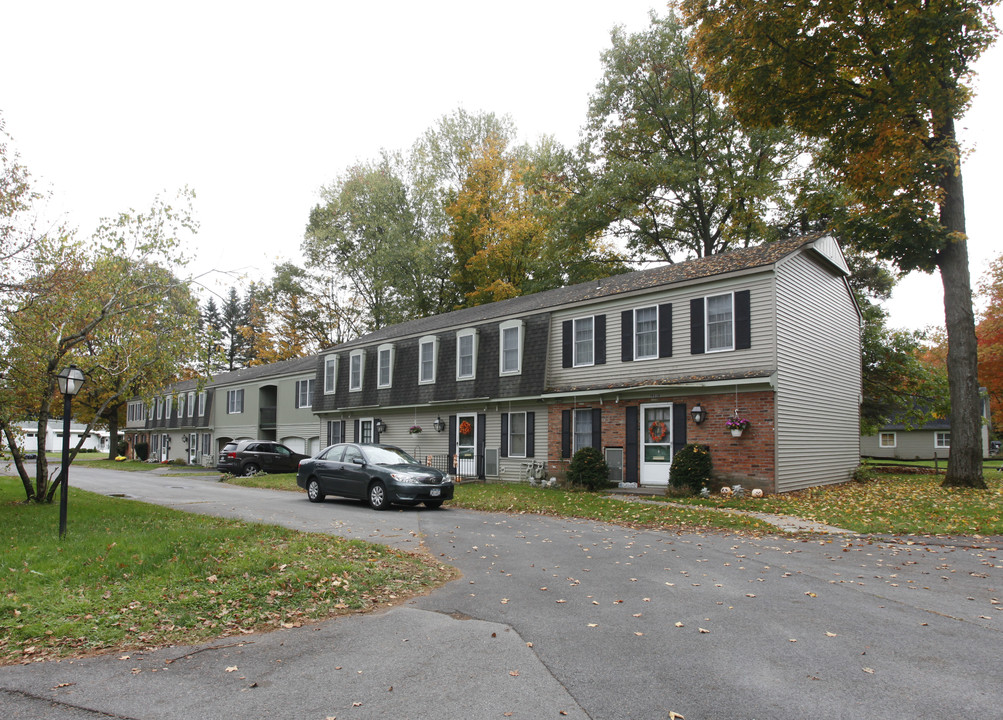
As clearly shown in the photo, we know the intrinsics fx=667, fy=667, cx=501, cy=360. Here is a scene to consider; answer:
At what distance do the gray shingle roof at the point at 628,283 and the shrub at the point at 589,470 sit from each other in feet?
15.5

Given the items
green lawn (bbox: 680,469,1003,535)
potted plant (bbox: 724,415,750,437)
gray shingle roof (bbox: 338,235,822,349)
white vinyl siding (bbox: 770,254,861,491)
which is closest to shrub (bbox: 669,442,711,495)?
green lawn (bbox: 680,469,1003,535)

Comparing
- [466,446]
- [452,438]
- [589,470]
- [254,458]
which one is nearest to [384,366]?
[452,438]

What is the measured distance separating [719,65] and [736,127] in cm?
1186

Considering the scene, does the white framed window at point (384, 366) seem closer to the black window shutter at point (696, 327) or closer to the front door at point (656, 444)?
the front door at point (656, 444)

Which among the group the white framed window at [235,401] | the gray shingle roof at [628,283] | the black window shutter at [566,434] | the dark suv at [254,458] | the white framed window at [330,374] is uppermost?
the gray shingle roof at [628,283]

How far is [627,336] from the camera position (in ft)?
63.0

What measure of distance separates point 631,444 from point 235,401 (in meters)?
29.1

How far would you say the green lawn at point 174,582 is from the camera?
19.1 ft

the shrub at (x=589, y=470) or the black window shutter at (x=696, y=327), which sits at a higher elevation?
the black window shutter at (x=696, y=327)

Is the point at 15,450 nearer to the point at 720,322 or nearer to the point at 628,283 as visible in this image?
the point at 628,283

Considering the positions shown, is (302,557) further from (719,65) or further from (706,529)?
(719,65)

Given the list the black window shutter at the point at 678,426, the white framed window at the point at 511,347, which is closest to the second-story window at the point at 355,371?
the white framed window at the point at 511,347

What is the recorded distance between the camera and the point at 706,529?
1186cm

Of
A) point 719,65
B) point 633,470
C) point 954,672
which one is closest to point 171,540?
point 954,672
